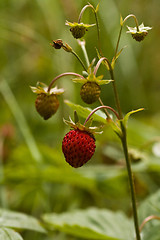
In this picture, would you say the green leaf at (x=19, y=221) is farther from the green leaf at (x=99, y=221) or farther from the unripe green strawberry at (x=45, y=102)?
the unripe green strawberry at (x=45, y=102)

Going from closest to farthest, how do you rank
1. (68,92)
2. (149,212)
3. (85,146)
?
(85,146) < (149,212) < (68,92)

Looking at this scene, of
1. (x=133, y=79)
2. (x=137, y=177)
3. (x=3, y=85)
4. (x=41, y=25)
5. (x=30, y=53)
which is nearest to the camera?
(x=137, y=177)

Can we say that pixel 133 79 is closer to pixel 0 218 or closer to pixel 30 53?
pixel 30 53

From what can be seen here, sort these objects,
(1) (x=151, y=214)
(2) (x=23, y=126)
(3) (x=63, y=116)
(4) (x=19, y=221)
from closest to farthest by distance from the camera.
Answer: (4) (x=19, y=221) < (1) (x=151, y=214) < (2) (x=23, y=126) < (3) (x=63, y=116)

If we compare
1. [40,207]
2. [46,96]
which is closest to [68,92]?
[40,207]

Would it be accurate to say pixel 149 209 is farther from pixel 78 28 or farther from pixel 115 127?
pixel 78 28

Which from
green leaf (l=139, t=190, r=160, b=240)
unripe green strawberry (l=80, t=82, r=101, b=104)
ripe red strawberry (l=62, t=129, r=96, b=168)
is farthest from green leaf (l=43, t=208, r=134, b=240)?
unripe green strawberry (l=80, t=82, r=101, b=104)

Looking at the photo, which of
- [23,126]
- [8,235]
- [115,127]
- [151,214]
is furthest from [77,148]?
[23,126]
